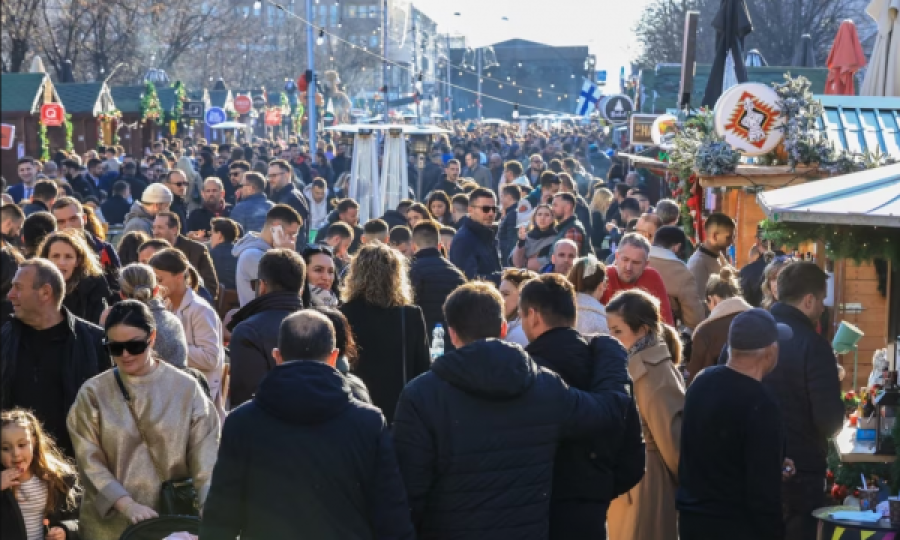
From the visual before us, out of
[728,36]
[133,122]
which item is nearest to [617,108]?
[728,36]

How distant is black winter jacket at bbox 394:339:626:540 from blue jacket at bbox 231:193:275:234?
8.89 metres

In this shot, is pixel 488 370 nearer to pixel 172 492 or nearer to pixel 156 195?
pixel 172 492

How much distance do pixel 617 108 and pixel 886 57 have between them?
14.9 meters

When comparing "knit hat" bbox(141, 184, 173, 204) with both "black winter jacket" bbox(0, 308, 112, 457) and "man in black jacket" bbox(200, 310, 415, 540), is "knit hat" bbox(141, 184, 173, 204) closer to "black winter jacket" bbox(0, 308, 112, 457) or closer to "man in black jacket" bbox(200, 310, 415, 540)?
"black winter jacket" bbox(0, 308, 112, 457)

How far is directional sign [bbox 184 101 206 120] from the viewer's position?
4625 cm

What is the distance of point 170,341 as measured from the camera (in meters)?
6.25

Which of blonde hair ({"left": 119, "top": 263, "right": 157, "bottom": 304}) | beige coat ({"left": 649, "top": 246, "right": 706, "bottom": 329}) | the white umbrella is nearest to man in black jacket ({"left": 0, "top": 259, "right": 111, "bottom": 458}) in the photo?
blonde hair ({"left": 119, "top": 263, "right": 157, "bottom": 304})

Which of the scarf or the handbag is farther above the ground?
the scarf

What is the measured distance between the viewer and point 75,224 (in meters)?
10.1

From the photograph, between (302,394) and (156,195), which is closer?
(302,394)

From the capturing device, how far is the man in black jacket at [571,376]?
16.8 feet

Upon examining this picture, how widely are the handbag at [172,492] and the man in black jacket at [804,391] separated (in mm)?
2813

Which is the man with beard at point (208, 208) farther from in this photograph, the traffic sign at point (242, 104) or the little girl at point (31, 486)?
the traffic sign at point (242, 104)

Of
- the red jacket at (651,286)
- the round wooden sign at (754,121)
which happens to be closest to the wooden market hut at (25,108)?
the round wooden sign at (754,121)
